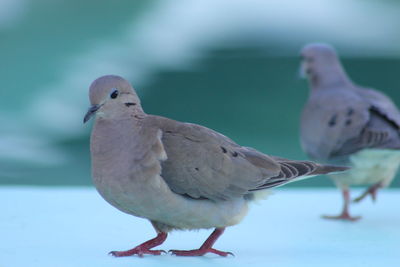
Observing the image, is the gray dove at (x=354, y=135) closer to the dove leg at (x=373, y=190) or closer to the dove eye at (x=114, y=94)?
the dove leg at (x=373, y=190)

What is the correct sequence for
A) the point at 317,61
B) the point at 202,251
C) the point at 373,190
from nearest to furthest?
1. the point at 202,251
2. the point at 373,190
3. the point at 317,61

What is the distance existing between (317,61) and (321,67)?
0.21 ft

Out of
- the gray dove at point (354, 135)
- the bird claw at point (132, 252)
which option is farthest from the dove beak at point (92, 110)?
the gray dove at point (354, 135)

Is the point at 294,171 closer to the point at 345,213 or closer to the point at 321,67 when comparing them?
the point at 345,213

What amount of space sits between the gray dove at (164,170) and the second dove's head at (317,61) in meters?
1.91

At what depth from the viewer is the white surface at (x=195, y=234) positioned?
8.73 ft

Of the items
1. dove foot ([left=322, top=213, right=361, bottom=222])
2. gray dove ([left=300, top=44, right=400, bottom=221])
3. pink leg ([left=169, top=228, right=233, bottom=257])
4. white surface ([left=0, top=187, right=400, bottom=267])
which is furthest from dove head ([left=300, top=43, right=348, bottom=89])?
pink leg ([left=169, top=228, right=233, bottom=257])

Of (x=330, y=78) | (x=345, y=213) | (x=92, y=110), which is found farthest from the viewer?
(x=330, y=78)

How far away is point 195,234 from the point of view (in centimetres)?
327

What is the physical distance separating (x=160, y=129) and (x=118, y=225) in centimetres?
86

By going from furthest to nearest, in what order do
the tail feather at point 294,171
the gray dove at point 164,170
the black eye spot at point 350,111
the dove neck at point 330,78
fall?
1. the dove neck at point 330,78
2. the black eye spot at point 350,111
3. the tail feather at point 294,171
4. the gray dove at point 164,170

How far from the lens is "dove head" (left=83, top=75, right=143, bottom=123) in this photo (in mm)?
2572

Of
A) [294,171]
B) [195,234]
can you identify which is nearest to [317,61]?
[195,234]

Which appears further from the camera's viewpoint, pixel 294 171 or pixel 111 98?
pixel 294 171
